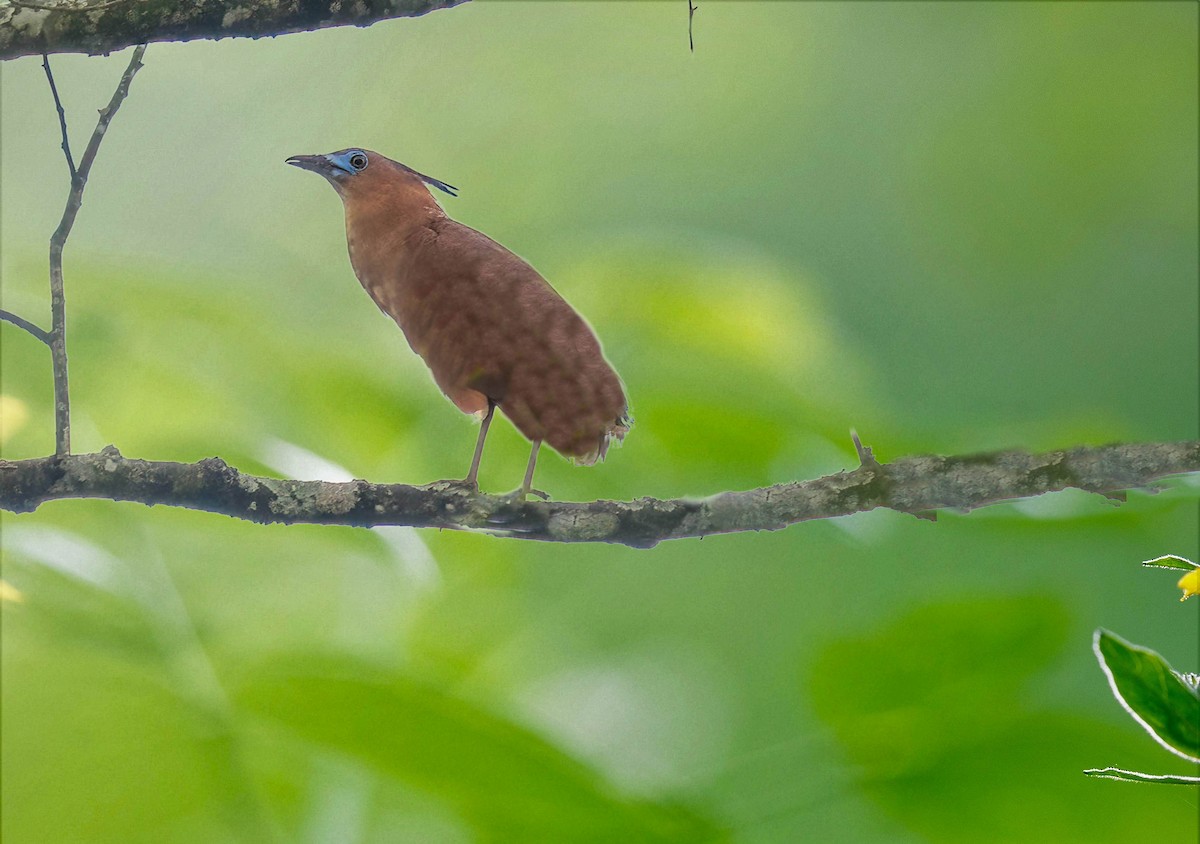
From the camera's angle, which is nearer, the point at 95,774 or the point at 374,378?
the point at 95,774

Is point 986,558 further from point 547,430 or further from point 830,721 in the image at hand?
point 547,430

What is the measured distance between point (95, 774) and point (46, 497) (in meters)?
0.42

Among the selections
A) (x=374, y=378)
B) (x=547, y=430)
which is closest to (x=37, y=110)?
(x=374, y=378)

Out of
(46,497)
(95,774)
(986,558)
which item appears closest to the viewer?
(46,497)

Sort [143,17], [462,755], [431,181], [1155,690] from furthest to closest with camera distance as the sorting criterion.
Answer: [462,755]
[431,181]
[143,17]
[1155,690]

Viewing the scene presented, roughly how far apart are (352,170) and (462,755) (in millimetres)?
573

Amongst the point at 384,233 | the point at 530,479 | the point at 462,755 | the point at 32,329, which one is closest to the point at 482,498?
the point at 530,479

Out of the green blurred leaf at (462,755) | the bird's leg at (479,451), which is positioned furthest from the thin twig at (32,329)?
the green blurred leaf at (462,755)

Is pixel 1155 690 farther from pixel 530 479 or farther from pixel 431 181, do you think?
pixel 431 181

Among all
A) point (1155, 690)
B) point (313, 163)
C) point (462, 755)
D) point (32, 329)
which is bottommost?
point (1155, 690)

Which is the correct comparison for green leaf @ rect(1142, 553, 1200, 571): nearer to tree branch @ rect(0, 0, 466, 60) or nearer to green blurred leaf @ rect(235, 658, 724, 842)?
tree branch @ rect(0, 0, 466, 60)

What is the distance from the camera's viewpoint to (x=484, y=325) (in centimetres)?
61

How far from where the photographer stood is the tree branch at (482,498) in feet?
1.96

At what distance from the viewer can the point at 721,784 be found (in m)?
0.95
